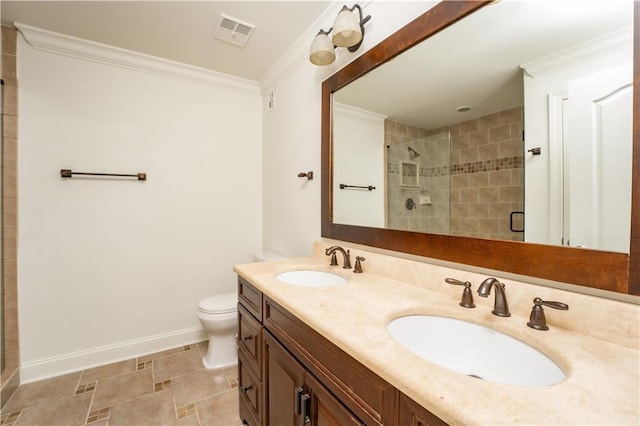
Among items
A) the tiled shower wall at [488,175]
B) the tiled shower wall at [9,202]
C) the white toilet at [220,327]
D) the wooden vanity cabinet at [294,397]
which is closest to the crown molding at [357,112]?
the tiled shower wall at [488,175]

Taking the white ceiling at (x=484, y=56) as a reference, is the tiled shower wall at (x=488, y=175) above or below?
below

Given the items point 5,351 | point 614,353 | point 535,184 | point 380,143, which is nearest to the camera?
point 614,353

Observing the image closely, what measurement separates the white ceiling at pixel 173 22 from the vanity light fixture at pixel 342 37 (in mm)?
331

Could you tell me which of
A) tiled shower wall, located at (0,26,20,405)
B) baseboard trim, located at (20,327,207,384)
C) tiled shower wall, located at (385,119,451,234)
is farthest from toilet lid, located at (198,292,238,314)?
tiled shower wall, located at (385,119,451,234)

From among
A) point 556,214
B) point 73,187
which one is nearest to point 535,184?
point 556,214

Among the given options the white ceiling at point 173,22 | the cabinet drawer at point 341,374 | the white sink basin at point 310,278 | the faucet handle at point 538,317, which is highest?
the white ceiling at point 173,22

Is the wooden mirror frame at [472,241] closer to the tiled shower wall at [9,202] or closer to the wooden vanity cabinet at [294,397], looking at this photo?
the wooden vanity cabinet at [294,397]

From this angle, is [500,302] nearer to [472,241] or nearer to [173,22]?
[472,241]

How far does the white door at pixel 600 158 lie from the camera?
69 cm

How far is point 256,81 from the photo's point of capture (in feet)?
8.52

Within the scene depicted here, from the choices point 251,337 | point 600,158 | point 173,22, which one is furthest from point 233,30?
point 600,158

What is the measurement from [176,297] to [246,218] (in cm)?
90

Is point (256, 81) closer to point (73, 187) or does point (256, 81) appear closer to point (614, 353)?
point (73, 187)

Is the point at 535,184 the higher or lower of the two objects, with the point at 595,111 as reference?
lower
